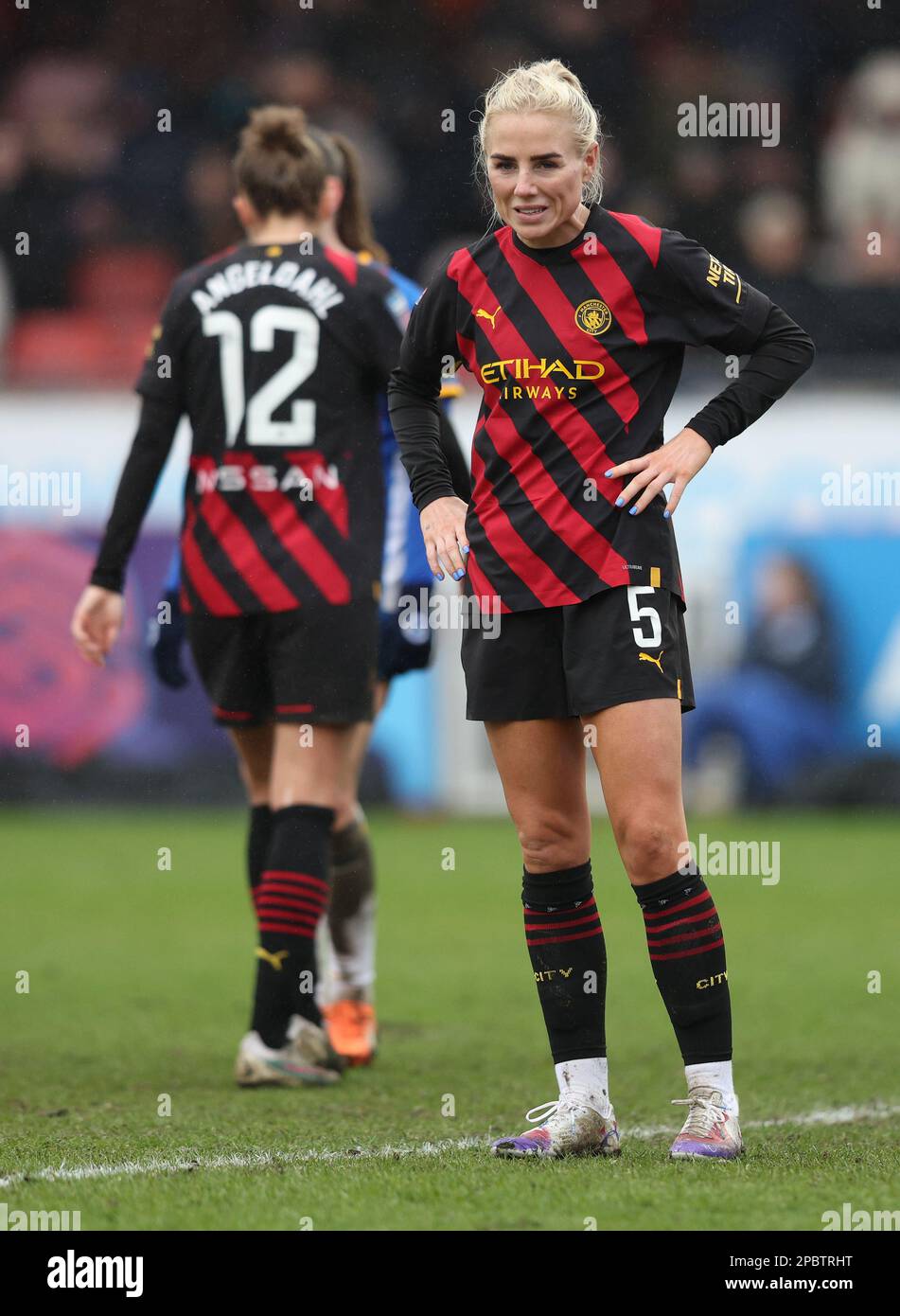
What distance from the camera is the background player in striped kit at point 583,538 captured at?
331cm

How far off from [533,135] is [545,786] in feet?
3.67

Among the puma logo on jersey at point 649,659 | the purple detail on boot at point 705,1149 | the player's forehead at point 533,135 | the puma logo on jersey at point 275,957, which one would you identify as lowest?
the purple detail on boot at point 705,1149

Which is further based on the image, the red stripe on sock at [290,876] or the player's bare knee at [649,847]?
the red stripe on sock at [290,876]

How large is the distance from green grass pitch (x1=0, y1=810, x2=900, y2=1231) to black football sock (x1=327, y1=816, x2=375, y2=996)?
0.28 metres

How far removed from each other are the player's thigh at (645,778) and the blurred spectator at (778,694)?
23.8ft

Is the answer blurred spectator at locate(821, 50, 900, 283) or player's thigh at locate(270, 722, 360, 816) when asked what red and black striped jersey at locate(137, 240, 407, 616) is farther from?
blurred spectator at locate(821, 50, 900, 283)

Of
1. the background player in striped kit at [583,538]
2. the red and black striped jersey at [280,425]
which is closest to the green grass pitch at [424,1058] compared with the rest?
the background player in striped kit at [583,538]

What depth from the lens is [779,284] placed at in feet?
39.1

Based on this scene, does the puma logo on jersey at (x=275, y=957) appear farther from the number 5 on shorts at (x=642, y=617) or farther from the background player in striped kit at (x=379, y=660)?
the number 5 on shorts at (x=642, y=617)

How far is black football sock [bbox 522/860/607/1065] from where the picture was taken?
3.47 meters

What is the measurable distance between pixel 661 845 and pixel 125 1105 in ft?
4.60

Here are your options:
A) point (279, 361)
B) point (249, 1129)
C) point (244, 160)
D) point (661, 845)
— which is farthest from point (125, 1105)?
point (244, 160)

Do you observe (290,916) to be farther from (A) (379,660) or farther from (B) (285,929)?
(A) (379,660)
